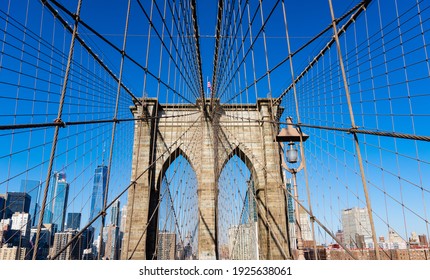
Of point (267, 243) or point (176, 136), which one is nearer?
point (267, 243)

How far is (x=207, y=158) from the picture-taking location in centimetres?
1025

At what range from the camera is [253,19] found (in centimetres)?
699

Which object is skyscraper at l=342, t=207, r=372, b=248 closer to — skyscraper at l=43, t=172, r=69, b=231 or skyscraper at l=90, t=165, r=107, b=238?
skyscraper at l=43, t=172, r=69, b=231

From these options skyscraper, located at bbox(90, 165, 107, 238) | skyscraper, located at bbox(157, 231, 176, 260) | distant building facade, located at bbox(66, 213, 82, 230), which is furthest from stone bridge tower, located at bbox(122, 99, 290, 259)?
skyscraper, located at bbox(90, 165, 107, 238)

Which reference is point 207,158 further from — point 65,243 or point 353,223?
point 65,243

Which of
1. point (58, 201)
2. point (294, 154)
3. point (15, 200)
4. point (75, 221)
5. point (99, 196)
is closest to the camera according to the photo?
point (15, 200)

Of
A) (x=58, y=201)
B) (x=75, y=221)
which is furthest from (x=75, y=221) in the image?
(x=58, y=201)

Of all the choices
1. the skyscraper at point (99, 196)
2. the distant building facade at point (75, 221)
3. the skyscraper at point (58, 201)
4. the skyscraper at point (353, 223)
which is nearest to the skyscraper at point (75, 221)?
the distant building facade at point (75, 221)
